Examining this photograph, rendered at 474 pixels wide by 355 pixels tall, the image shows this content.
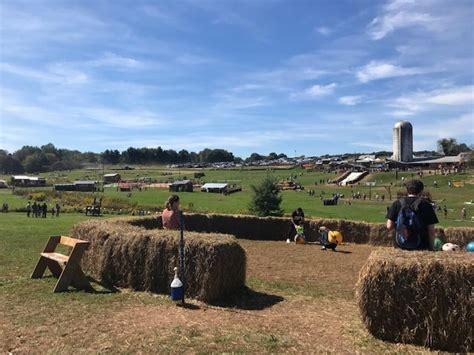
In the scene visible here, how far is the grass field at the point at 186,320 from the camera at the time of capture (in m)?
6.79

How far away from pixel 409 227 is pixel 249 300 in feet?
12.3

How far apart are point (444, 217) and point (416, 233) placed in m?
41.6

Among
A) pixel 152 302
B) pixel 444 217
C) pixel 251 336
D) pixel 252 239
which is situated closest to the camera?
pixel 251 336

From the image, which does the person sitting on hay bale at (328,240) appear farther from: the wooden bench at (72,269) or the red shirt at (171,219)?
the wooden bench at (72,269)

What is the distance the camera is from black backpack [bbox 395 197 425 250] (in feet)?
25.3

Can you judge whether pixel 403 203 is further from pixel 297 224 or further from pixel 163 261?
pixel 297 224

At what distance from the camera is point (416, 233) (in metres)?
7.87

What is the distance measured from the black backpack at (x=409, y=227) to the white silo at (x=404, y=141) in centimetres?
14544

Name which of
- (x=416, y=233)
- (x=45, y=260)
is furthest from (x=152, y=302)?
(x=416, y=233)

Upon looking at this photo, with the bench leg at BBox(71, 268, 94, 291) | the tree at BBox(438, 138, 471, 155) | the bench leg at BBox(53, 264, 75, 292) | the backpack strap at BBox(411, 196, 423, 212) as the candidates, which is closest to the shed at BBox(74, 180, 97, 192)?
the bench leg at BBox(71, 268, 94, 291)

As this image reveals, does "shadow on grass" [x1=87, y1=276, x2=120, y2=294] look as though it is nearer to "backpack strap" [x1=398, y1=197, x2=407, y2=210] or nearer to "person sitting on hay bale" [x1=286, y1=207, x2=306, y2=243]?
"backpack strap" [x1=398, y1=197, x2=407, y2=210]

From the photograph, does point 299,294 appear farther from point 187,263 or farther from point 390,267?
point 390,267

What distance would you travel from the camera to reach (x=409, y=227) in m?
7.87

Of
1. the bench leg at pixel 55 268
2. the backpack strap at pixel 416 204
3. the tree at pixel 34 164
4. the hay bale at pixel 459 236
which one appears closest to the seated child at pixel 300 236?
the hay bale at pixel 459 236
